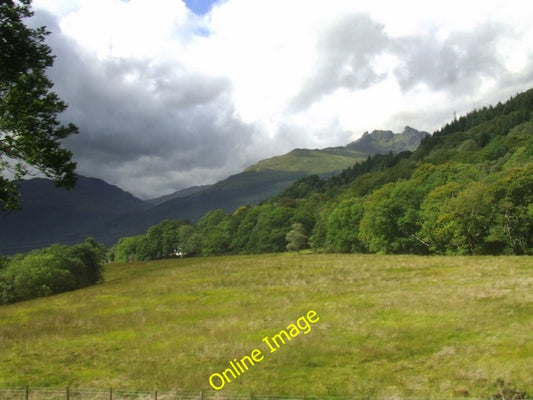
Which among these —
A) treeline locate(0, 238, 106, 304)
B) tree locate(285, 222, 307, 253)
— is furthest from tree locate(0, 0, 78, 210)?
tree locate(285, 222, 307, 253)

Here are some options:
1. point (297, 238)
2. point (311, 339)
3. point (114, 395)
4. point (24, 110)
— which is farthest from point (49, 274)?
point (297, 238)

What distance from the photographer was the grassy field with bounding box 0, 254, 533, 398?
19844mm

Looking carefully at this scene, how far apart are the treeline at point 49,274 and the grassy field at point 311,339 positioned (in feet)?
87.2

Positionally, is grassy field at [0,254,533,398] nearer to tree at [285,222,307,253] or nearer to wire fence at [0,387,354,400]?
wire fence at [0,387,354,400]

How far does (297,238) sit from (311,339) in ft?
356

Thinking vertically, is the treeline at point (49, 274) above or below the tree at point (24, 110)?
below

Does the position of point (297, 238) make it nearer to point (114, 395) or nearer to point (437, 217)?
point (437, 217)

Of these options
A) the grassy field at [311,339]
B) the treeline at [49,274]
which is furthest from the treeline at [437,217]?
the treeline at [49,274]

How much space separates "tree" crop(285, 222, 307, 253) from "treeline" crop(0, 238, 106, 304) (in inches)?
2478

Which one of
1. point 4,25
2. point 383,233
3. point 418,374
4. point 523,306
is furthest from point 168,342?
point 383,233

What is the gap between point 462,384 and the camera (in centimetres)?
1803

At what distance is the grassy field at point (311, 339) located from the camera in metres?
19.8

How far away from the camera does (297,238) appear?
13462 cm

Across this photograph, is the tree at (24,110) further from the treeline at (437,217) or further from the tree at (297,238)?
the tree at (297,238)
